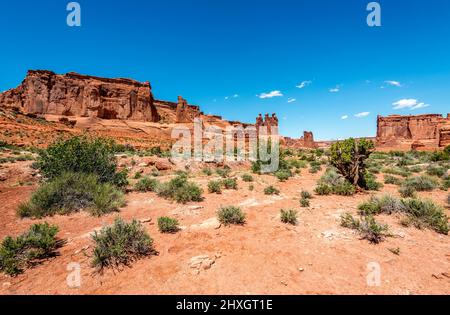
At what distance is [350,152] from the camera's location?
11.3 meters

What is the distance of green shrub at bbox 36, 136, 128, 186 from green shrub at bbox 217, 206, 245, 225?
6.50 m

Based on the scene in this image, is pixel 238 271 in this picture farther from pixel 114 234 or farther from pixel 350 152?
pixel 350 152

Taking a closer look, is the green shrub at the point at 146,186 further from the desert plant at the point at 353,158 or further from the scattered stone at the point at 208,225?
the desert plant at the point at 353,158

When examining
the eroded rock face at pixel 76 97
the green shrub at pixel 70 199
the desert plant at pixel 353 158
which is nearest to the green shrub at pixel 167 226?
the green shrub at pixel 70 199

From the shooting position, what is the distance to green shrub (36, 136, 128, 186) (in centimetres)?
986

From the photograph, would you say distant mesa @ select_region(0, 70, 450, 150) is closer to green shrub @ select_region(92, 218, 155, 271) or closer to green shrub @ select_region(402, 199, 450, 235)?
green shrub @ select_region(92, 218, 155, 271)

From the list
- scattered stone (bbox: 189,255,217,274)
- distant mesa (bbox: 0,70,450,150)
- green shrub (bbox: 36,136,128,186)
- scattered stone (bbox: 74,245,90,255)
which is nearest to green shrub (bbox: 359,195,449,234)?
scattered stone (bbox: 189,255,217,274)

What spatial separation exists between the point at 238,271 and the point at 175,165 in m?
14.0

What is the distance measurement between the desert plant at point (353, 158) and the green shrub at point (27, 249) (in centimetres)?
1143

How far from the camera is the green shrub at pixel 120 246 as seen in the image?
405cm

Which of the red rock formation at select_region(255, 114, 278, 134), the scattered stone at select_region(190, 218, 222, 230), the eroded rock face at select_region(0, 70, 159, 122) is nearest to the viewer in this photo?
the scattered stone at select_region(190, 218, 222, 230)

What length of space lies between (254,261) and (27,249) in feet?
14.8

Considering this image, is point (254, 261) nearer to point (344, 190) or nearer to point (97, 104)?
point (344, 190)

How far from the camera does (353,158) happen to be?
1120 centimetres
